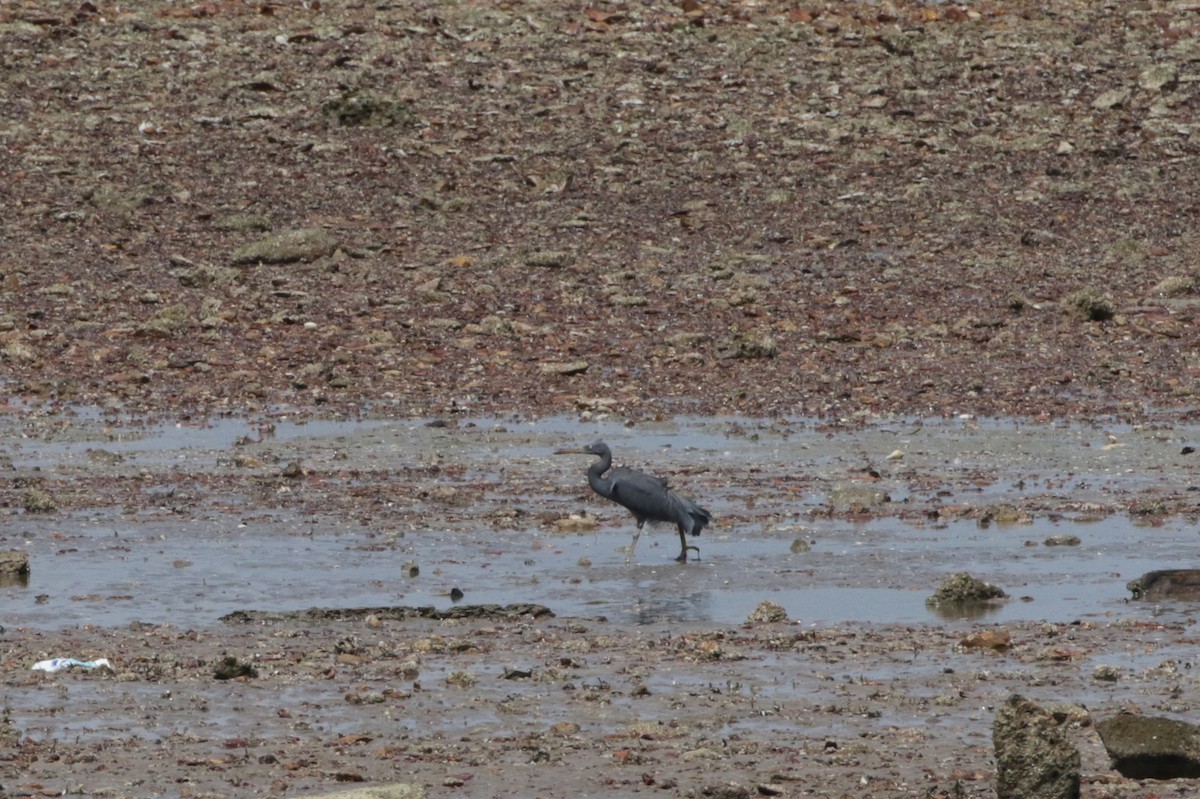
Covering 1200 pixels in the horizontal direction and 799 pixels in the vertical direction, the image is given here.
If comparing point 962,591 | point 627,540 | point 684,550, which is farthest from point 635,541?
point 962,591

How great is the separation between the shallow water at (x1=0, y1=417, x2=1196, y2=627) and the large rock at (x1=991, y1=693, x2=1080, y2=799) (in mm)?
3368

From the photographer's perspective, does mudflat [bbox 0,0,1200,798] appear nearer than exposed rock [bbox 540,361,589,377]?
Yes

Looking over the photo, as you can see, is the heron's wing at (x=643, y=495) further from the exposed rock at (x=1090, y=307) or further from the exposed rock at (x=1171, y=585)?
the exposed rock at (x=1090, y=307)

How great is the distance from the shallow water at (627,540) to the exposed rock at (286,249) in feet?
19.6

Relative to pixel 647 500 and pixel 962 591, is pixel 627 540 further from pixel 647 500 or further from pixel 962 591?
pixel 962 591

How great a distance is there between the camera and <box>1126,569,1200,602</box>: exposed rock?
10.5 metres

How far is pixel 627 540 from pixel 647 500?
0.70m

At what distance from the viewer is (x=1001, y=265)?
74.3 feet

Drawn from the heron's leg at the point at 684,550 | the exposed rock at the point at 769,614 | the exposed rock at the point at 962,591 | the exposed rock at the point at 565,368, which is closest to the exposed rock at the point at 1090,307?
the exposed rock at the point at 565,368

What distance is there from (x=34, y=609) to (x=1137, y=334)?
468 inches

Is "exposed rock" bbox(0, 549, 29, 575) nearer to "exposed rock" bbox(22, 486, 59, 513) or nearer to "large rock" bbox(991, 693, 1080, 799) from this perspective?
"exposed rock" bbox(22, 486, 59, 513)

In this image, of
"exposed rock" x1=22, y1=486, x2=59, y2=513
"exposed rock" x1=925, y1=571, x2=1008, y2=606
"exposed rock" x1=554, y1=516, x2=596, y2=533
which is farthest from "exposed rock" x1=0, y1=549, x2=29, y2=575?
"exposed rock" x1=925, y1=571, x2=1008, y2=606

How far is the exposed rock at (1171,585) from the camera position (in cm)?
1050

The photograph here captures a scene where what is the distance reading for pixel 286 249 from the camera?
22.4 metres
